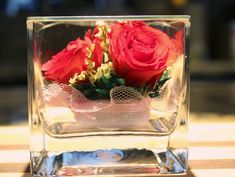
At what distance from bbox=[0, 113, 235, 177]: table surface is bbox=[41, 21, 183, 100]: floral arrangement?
0.39 feet

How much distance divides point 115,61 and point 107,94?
4 centimetres

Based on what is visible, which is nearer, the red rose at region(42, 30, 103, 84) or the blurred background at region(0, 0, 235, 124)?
the red rose at region(42, 30, 103, 84)

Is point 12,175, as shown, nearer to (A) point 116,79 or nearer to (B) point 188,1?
(A) point 116,79

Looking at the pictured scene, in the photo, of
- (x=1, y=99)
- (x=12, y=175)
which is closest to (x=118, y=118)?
(x=12, y=175)

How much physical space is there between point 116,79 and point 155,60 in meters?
0.05

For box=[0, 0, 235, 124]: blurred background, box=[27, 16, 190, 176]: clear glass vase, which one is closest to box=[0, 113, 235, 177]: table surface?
box=[27, 16, 190, 176]: clear glass vase

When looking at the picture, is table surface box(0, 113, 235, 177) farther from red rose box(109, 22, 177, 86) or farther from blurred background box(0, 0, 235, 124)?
blurred background box(0, 0, 235, 124)

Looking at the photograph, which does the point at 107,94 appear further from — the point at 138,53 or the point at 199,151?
the point at 199,151

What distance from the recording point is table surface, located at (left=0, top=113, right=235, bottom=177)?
662 millimetres

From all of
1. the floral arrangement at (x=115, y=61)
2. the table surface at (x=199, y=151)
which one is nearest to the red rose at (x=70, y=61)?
the floral arrangement at (x=115, y=61)

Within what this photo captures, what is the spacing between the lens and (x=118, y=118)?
2.11ft

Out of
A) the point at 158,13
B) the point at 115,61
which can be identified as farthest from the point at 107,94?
the point at 158,13

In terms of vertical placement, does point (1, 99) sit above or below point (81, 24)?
below

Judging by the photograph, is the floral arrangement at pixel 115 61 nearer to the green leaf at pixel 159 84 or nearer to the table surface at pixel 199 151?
the green leaf at pixel 159 84
